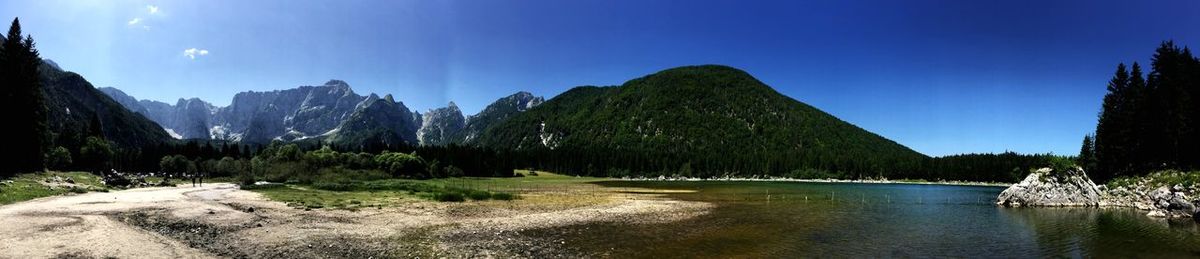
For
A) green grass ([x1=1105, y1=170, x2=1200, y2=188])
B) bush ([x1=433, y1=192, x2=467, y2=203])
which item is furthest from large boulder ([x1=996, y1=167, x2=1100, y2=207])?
bush ([x1=433, y1=192, x2=467, y2=203])

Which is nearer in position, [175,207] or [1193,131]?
[175,207]

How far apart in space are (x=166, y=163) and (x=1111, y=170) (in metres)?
190

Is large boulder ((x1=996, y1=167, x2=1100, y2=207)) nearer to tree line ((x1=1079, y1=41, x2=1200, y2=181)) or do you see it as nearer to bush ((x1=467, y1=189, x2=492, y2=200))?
tree line ((x1=1079, y1=41, x2=1200, y2=181))

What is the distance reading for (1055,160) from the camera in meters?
72.8

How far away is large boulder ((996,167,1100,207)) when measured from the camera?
69.1 metres

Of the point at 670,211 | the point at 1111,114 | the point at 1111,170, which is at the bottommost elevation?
the point at 670,211

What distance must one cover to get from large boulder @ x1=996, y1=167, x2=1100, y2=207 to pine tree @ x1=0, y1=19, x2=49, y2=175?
116m

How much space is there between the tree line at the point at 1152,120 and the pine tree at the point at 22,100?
133689 mm

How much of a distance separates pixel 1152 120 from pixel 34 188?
426 ft

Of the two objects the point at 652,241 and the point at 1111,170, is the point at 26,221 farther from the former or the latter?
the point at 1111,170

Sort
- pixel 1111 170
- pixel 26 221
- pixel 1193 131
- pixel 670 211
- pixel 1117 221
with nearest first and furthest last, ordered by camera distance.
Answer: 1. pixel 26 221
2. pixel 1117 221
3. pixel 670 211
4. pixel 1193 131
5. pixel 1111 170

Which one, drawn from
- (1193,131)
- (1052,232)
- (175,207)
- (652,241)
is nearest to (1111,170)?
(1193,131)

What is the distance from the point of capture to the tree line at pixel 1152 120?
70.5 m

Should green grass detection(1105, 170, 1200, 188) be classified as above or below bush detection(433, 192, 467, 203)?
above
